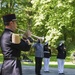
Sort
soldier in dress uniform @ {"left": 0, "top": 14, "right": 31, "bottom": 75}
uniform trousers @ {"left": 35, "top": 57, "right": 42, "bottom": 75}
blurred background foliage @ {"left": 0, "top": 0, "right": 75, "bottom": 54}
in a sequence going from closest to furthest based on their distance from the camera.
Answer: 1. soldier in dress uniform @ {"left": 0, "top": 14, "right": 31, "bottom": 75}
2. uniform trousers @ {"left": 35, "top": 57, "right": 42, "bottom": 75}
3. blurred background foliage @ {"left": 0, "top": 0, "right": 75, "bottom": 54}

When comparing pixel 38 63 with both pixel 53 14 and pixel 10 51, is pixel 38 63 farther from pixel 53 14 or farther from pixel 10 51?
pixel 53 14

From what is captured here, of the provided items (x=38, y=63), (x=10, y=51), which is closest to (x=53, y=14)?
(x=38, y=63)

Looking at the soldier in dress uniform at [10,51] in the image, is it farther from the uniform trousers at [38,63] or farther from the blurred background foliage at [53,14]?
the blurred background foliage at [53,14]

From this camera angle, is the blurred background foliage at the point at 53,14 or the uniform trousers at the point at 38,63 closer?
the uniform trousers at the point at 38,63

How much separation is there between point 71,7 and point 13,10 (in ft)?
52.1

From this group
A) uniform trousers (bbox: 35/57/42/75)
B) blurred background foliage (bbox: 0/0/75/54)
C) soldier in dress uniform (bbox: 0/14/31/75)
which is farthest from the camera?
blurred background foliage (bbox: 0/0/75/54)

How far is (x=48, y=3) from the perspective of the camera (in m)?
31.3

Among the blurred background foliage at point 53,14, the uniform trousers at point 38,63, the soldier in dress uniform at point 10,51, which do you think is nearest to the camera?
the soldier in dress uniform at point 10,51

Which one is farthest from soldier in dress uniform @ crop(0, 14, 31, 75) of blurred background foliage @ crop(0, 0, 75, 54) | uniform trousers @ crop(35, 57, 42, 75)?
blurred background foliage @ crop(0, 0, 75, 54)

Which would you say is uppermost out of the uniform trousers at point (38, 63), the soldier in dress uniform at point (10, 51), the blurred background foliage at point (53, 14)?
the blurred background foliage at point (53, 14)

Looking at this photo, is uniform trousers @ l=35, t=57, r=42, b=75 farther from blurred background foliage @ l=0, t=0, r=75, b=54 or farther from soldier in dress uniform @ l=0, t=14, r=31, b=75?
blurred background foliage @ l=0, t=0, r=75, b=54

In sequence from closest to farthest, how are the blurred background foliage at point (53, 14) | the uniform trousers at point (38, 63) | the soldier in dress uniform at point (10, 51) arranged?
1. the soldier in dress uniform at point (10, 51)
2. the uniform trousers at point (38, 63)
3. the blurred background foliage at point (53, 14)

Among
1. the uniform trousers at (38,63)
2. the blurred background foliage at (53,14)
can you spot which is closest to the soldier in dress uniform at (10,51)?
the uniform trousers at (38,63)

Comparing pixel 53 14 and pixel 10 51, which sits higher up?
pixel 53 14
